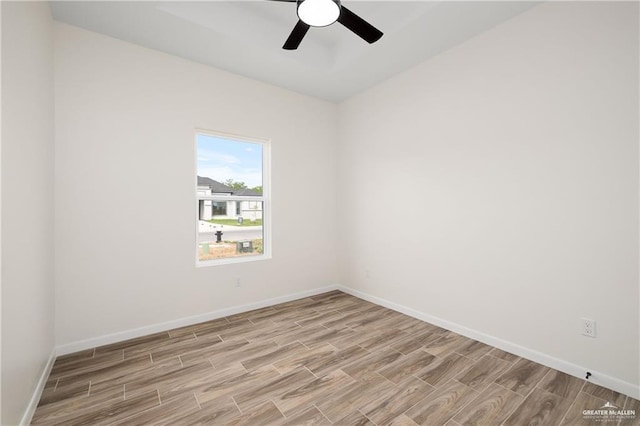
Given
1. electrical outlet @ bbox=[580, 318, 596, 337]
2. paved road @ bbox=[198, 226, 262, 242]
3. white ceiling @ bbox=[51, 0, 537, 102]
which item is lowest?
electrical outlet @ bbox=[580, 318, 596, 337]

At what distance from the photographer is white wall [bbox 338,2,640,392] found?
76.5 inches

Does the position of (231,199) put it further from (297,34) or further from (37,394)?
(37,394)

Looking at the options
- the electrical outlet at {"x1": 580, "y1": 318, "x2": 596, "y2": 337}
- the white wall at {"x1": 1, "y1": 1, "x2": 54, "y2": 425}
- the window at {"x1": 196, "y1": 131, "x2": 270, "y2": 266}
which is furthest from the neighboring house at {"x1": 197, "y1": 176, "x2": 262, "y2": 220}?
the electrical outlet at {"x1": 580, "y1": 318, "x2": 596, "y2": 337}

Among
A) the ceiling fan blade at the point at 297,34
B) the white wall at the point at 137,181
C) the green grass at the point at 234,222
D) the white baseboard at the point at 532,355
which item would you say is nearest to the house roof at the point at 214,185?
the white wall at the point at 137,181

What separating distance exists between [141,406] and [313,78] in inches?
139

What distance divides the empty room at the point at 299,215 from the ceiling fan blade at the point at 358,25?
0.03 m

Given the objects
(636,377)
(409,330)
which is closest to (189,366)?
(409,330)

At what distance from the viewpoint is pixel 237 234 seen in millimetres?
3566

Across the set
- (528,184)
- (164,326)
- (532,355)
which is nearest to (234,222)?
(164,326)

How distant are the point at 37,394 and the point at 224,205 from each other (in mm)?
2160

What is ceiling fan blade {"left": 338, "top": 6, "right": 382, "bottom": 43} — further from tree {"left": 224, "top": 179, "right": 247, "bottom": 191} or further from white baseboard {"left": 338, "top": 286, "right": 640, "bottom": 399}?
white baseboard {"left": 338, "top": 286, "right": 640, "bottom": 399}

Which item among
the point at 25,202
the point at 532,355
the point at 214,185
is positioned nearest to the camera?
the point at 25,202

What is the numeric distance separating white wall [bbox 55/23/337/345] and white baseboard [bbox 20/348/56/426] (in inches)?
10.0

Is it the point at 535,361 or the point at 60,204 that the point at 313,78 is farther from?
the point at 535,361
